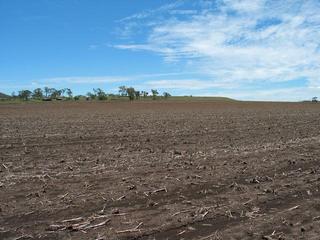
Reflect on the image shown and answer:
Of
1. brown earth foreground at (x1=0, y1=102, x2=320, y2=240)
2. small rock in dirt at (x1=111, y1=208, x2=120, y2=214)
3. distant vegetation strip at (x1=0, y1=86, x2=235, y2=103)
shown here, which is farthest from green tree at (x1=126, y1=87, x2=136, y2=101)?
small rock in dirt at (x1=111, y1=208, x2=120, y2=214)

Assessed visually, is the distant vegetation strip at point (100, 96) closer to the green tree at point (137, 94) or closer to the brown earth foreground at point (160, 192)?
the green tree at point (137, 94)

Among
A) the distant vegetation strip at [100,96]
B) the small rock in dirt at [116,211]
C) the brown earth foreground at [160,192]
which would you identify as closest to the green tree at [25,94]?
the distant vegetation strip at [100,96]

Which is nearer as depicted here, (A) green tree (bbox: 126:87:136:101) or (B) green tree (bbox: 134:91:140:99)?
(A) green tree (bbox: 126:87:136:101)

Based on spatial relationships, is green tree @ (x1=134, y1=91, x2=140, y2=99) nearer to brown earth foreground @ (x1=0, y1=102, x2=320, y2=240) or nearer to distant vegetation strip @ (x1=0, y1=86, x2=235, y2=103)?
distant vegetation strip @ (x1=0, y1=86, x2=235, y2=103)

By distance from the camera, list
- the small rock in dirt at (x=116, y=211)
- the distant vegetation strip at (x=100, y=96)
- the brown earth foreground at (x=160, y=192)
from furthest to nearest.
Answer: the distant vegetation strip at (x=100, y=96) → the small rock in dirt at (x=116, y=211) → the brown earth foreground at (x=160, y=192)

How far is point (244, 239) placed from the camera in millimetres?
6000

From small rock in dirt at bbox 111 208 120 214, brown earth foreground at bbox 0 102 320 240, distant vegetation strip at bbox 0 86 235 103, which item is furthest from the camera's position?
distant vegetation strip at bbox 0 86 235 103

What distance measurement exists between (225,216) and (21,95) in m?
168

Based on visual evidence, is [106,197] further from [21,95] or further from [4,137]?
[21,95]

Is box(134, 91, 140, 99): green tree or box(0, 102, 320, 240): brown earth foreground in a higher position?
box(134, 91, 140, 99): green tree

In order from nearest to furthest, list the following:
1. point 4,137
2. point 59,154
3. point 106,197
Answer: point 106,197
point 59,154
point 4,137

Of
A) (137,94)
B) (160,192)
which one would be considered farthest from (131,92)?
(160,192)

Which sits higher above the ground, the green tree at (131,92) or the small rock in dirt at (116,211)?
the green tree at (131,92)

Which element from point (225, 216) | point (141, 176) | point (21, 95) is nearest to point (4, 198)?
point (141, 176)
